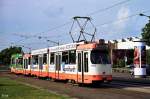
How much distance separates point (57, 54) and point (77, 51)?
6.79 metres

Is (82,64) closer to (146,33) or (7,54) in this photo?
(146,33)

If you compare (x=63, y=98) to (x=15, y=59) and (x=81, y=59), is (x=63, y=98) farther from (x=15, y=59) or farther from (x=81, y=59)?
(x=15, y=59)

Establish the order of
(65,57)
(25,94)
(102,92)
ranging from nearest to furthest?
1. (25,94)
2. (102,92)
3. (65,57)

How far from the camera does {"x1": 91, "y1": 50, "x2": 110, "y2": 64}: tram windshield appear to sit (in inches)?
1305

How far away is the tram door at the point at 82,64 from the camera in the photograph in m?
33.7

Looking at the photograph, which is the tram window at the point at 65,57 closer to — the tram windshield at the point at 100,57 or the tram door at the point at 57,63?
the tram door at the point at 57,63

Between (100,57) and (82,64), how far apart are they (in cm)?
162

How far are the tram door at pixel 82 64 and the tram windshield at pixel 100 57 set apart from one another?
0.74 metres

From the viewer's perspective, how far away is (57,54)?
41.9 meters

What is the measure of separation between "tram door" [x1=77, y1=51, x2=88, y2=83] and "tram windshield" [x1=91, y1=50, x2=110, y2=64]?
0.74 m

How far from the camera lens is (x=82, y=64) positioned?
1344 inches

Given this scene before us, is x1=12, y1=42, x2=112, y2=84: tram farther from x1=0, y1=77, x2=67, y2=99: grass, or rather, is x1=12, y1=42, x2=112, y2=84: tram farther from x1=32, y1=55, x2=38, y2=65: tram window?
x1=32, y1=55, x2=38, y2=65: tram window

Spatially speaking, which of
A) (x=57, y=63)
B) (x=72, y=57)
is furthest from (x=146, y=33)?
(x=72, y=57)

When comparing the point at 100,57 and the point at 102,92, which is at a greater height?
the point at 100,57
